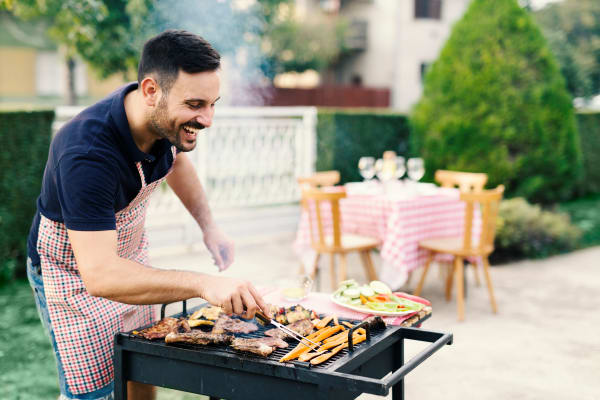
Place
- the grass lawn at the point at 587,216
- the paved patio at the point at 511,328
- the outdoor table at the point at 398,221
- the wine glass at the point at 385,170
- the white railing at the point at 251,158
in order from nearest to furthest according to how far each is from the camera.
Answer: the paved patio at the point at 511,328 < the outdoor table at the point at 398,221 < the wine glass at the point at 385,170 < the white railing at the point at 251,158 < the grass lawn at the point at 587,216

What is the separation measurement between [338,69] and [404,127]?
20375 millimetres

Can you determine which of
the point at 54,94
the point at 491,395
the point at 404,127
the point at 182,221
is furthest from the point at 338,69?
the point at 491,395

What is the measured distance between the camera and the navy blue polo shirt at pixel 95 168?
6.08ft

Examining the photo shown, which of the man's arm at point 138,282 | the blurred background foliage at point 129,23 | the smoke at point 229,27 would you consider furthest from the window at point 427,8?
the man's arm at point 138,282

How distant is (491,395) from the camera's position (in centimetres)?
380

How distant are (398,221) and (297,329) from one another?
3384 mm

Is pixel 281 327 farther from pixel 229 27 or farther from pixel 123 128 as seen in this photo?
pixel 229 27

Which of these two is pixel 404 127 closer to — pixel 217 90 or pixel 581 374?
pixel 581 374

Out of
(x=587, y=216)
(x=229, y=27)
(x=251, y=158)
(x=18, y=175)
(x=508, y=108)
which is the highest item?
(x=229, y=27)

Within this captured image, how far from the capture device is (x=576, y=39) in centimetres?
2569

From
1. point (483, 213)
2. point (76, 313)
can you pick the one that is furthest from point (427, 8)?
point (76, 313)

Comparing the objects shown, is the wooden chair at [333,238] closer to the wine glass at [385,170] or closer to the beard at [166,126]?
the wine glass at [385,170]

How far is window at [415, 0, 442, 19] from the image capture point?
2562 cm

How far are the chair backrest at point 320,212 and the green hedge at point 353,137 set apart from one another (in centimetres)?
350
